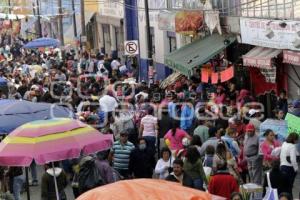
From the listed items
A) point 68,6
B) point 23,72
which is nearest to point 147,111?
point 23,72

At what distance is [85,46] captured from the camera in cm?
4262

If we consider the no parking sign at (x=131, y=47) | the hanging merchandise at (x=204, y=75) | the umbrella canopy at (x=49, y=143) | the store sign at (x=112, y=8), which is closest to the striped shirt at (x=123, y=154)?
the umbrella canopy at (x=49, y=143)

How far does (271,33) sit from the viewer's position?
19.4 m

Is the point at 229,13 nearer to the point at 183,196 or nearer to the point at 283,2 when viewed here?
the point at 283,2

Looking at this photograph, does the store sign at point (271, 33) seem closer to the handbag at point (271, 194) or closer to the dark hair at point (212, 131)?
the dark hair at point (212, 131)

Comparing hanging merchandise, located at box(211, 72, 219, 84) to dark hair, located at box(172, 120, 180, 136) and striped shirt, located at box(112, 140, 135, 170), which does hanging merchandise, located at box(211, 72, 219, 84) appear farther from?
striped shirt, located at box(112, 140, 135, 170)

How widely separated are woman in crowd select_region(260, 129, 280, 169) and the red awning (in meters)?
4.54

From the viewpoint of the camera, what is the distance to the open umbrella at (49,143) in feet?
34.8

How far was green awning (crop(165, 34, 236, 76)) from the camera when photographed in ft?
77.0

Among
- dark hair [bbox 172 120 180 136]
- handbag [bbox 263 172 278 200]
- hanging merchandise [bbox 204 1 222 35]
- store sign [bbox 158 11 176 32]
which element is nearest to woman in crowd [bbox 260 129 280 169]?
dark hair [bbox 172 120 180 136]

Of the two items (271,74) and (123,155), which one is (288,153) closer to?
(123,155)

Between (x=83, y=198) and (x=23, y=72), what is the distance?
29273mm

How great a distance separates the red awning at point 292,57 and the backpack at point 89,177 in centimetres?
737

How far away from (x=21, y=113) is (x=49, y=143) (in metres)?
3.64
